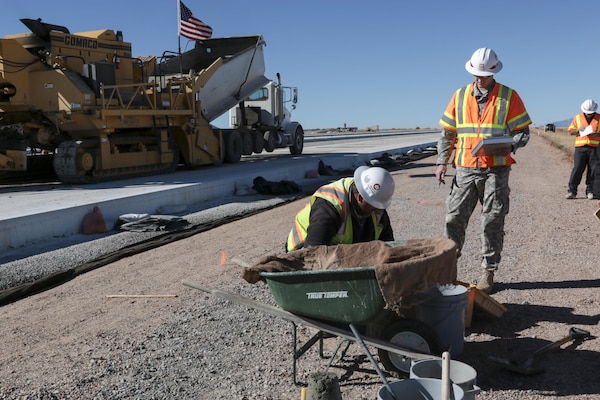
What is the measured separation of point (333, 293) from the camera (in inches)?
148

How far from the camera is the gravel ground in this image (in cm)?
405

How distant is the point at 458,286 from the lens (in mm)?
4535

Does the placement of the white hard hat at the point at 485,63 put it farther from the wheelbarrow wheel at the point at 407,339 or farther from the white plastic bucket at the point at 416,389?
the white plastic bucket at the point at 416,389

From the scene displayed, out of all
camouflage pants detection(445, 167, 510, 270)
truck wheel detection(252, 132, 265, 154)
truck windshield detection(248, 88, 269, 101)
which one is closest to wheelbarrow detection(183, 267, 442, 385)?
camouflage pants detection(445, 167, 510, 270)

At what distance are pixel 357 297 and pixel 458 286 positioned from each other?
3.59ft

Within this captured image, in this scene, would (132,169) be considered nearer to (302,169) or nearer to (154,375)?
(302,169)

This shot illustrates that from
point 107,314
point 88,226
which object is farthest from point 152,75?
point 107,314

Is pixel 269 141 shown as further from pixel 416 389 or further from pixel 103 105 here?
pixel 416 389

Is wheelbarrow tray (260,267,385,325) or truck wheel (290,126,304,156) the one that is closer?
wheelbarrow tray (260,267,385,325)

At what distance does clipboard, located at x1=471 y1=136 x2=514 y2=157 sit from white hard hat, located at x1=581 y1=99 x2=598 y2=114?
7336 mm

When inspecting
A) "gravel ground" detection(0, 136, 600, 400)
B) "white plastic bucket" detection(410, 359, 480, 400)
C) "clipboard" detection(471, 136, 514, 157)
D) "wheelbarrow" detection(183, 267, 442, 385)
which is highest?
"clipboard" detection(471, 136, 514, 157)

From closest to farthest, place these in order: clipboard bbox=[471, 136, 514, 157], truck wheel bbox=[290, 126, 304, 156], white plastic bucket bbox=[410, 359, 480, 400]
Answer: white plastic bucket bbox=[410, 359, 480, 400], clipboard bbox=[471, 136, 514, 157], truck wheel bbox=[290, 126, 304, 156]

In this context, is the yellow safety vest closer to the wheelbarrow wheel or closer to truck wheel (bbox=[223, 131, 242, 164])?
the wheelbarrow wheel

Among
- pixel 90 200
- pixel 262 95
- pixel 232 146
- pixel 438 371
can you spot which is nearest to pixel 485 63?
pixel 438 371
